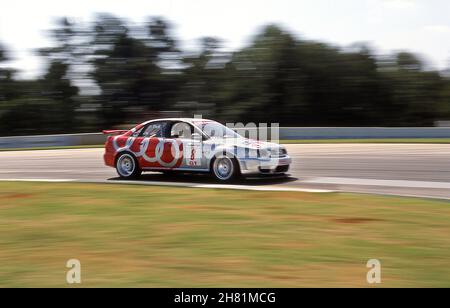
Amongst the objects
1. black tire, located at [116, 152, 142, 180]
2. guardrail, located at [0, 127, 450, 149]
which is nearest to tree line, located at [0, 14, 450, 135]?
guardrail, located at [0, 127, 450, 149]

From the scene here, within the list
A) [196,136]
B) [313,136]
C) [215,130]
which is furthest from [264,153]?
[313,136]

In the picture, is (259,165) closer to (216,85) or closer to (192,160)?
(192,160)

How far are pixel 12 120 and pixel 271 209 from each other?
4180 cm

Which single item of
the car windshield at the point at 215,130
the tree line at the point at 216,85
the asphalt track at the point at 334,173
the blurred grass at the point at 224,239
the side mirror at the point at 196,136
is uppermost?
→ the tree line at the point at 216,85

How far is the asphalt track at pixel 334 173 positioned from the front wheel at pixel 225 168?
0.72ft

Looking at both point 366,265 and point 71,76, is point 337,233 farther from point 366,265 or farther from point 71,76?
point 71,76

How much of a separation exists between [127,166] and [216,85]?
35140 millimetres

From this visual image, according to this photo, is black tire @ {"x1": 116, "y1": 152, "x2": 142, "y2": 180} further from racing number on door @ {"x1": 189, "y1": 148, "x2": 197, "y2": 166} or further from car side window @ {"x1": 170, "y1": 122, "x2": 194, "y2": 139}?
racing number on door @ {"x1": 189, "y1": 148, "x2": 197, "y2": 166}

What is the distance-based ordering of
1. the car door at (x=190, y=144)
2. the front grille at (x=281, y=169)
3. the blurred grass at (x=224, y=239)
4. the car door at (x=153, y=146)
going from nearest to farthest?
the blurred grass at (x=224, y=239), the front grille at (x=281, y=169), the car door at (x=190, y=144), the car door at (x=153, y=146)

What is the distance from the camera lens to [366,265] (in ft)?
20.0

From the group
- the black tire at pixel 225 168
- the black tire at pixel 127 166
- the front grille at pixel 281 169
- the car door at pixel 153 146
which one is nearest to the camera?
the black tire at pixel 225 168

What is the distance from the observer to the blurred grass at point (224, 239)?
5.87 m

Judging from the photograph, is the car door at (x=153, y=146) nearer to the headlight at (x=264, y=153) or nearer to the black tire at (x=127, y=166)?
the black tire at (x=127, y=166)

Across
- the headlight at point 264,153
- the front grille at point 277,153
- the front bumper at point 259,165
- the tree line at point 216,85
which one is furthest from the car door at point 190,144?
the tree line at point 216,85
